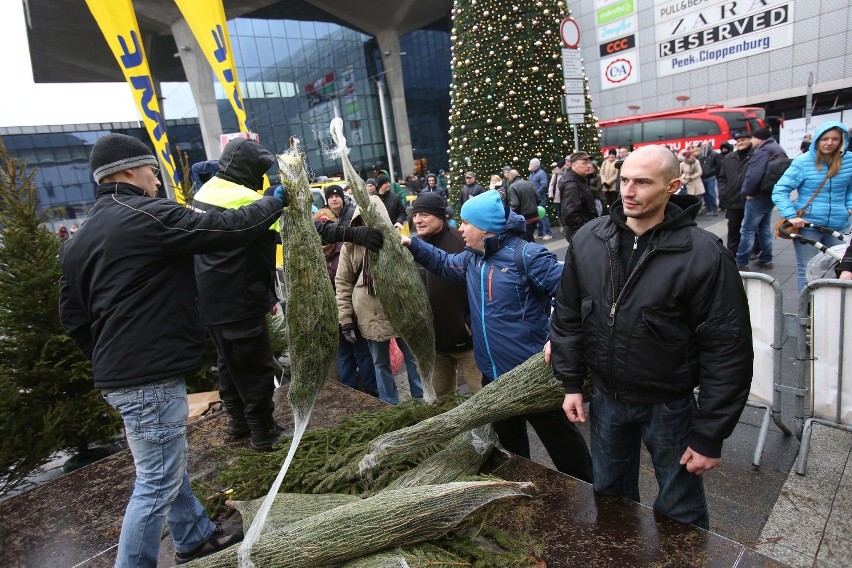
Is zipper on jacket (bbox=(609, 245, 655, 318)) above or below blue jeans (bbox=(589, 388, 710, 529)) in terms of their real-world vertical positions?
above

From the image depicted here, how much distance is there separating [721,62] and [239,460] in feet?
104

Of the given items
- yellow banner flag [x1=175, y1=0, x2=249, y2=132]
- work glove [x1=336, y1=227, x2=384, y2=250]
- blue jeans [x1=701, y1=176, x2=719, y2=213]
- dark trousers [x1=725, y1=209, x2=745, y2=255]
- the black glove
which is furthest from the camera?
blue jeans [x1=701, y1=176, x2=719, y2=213]

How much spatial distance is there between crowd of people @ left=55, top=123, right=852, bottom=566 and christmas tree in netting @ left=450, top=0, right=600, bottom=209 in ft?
28.8

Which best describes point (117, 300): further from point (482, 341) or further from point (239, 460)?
point (482, 341)

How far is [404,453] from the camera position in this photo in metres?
2.55

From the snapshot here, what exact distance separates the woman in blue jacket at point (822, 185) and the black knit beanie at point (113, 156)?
5380 mm

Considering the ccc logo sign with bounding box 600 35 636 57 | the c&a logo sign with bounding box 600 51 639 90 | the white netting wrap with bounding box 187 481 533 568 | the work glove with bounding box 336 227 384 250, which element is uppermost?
the ccc logo sign with bounding box 600 35 636 57

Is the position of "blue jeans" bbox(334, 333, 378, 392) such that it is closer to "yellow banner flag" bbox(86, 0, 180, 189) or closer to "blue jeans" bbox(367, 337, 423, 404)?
"blue jeans" bbox(367, 337, 423, 404)

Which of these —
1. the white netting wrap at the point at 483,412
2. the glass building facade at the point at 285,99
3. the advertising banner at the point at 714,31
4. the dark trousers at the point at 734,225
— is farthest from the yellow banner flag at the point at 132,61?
the advertising banner at the point at 714,31

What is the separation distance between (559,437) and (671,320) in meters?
1.25

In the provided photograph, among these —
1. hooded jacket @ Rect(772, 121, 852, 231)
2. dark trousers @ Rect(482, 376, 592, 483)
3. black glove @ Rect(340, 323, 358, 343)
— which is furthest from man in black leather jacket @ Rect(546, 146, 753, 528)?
hooded jacket @ Rect(772, 121, 852, 231)

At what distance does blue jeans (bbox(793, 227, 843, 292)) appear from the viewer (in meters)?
4.99

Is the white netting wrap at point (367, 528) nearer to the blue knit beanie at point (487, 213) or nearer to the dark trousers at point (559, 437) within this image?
the dark trousers at point (559, 437)

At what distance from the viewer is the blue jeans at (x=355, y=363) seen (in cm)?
459
